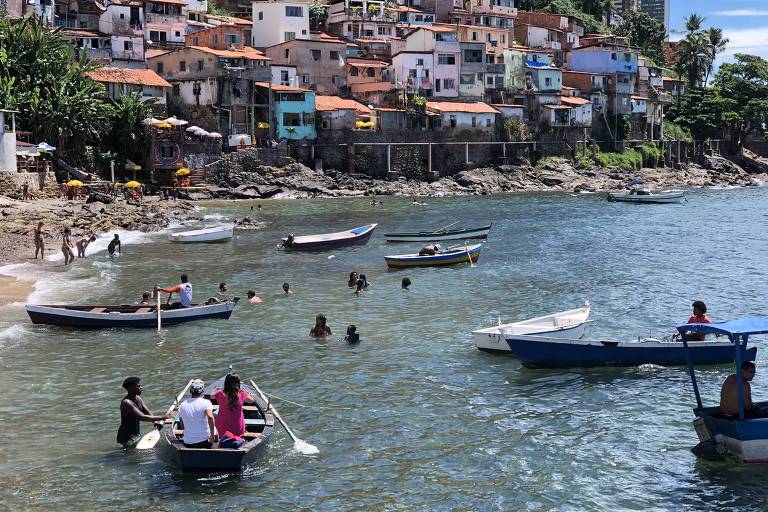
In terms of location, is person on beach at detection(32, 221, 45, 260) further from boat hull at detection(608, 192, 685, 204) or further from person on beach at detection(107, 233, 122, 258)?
boat hull at detection(608, 192, 685, 204)

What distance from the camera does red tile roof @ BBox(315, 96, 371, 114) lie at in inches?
3515

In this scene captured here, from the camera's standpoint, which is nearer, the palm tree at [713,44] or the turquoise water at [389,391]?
the turquoise water at [389,391]

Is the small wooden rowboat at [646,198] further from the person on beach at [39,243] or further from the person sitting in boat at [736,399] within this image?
the person sitting in boat at [736,399]

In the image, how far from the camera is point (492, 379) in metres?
25.0

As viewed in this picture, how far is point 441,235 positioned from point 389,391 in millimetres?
31367

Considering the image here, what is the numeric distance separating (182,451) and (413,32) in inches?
3607

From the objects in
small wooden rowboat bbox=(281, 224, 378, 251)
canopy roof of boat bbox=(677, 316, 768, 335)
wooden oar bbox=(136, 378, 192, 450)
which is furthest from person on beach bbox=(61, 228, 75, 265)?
canopy roof of boat bbox=(677, 316, 768, 335)

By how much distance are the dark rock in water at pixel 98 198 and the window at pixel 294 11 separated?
45095 millimetres

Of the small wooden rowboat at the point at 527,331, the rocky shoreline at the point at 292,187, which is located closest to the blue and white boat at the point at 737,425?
the small wooden rowboat at the point at 527,331

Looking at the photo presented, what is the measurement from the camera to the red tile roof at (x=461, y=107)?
316ft

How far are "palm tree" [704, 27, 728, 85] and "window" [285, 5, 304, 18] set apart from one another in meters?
67.8

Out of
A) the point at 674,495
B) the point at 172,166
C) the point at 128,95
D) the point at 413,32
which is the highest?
the point at 413,32

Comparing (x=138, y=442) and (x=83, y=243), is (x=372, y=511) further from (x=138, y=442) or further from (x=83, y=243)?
(x=83, y=243)

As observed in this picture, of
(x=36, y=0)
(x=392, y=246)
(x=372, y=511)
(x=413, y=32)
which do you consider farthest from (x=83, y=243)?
(x=413, y=32)
